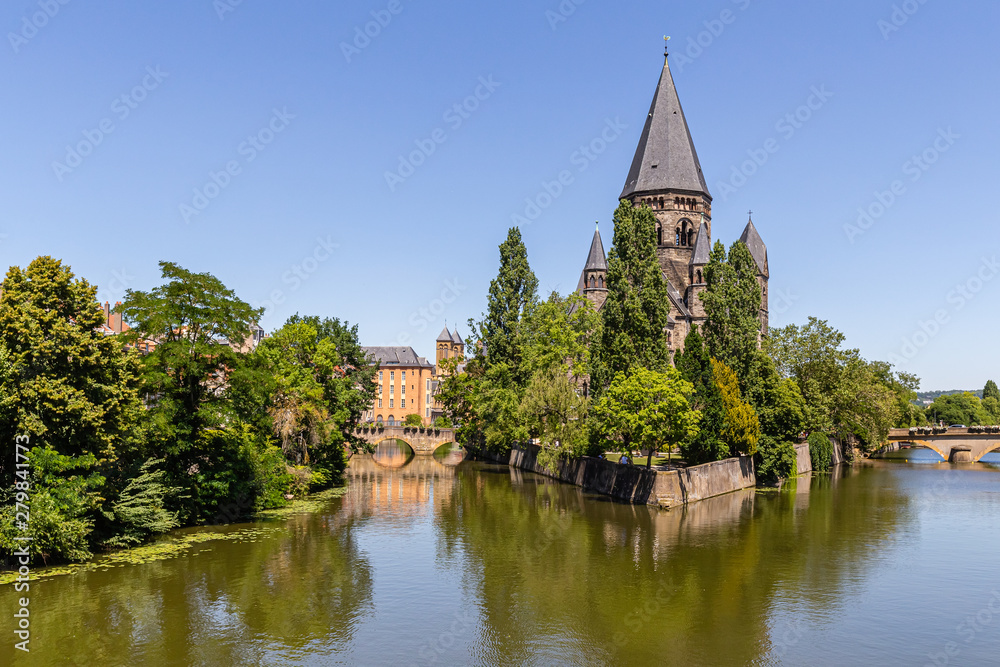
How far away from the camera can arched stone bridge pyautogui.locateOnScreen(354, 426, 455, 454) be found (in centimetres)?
9725

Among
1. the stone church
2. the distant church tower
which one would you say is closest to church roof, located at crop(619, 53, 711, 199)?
the stone church

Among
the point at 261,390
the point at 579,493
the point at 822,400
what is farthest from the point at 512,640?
the point at 822,400

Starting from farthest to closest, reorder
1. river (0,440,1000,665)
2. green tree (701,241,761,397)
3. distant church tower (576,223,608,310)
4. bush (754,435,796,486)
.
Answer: distant church tower (576,223,608,310)
green tree (701,241,761,397)
bush (754,435,796,486)
river (0,440,1000,665)

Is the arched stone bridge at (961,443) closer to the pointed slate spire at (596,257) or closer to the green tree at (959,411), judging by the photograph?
the pointed slate spire at (596,257)

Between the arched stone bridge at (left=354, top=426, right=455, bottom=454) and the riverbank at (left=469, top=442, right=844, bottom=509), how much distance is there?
32.4 meters

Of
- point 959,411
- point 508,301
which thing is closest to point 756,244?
point 508,301

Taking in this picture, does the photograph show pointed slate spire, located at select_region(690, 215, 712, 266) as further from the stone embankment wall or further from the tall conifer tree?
the stone embankment wall

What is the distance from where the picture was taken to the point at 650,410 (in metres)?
49.6

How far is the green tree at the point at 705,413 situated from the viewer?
183 ft

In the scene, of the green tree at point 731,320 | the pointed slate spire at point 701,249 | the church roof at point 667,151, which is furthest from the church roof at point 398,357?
the green tree at point 731,320

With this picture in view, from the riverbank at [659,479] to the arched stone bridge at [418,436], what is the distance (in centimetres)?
3245

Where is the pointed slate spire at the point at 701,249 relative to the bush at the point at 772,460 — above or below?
above

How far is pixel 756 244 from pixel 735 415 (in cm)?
6125

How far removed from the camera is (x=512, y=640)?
78.5 ft
